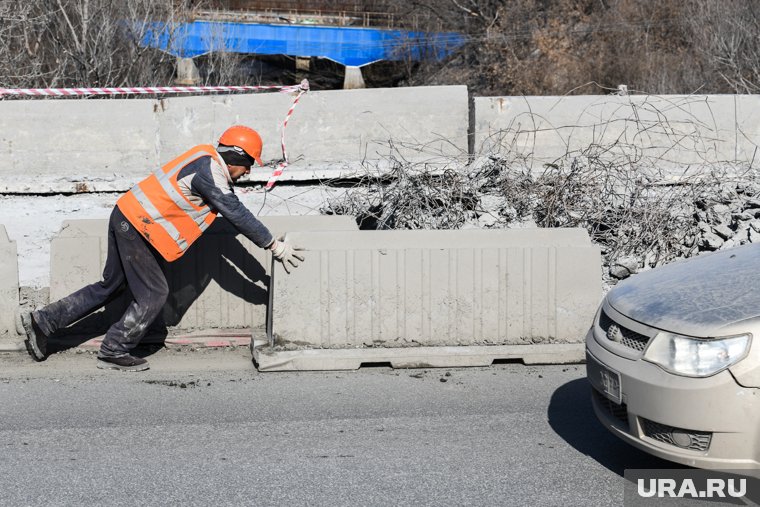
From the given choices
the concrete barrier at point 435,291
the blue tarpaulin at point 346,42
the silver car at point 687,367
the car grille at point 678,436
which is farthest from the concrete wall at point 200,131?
the blue tarpaulin at point 346,42

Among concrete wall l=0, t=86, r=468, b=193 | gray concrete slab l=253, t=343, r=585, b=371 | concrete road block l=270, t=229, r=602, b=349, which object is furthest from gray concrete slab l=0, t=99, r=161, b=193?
gray concrete slab l=253, t=343, r=585, b=371

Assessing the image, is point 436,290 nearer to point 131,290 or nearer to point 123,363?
point 131,290

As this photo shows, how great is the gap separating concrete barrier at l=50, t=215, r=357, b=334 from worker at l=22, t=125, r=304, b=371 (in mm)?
439

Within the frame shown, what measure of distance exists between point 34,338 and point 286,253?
1.97 meters

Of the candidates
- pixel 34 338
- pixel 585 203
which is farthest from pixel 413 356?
pixel 585 203

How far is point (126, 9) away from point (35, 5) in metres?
2.29

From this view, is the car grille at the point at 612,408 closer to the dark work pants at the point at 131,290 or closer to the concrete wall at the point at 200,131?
the dark work pants at the point at 131,290

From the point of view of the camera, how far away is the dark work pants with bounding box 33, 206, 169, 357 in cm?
691

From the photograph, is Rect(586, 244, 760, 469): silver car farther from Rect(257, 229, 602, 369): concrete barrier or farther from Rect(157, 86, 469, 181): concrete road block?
Rect(157, 86, 469, 181): concrete road block

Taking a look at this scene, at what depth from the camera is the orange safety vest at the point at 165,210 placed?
271 inches

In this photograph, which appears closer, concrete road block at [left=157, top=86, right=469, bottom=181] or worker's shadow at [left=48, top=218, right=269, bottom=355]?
worker's shadow at [left=48, top=218, right=269, bottom=355]

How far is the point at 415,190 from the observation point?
9.86 m

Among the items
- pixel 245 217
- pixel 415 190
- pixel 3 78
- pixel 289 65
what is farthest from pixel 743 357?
pixel 289 65

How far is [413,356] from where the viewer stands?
7066 millimetres
